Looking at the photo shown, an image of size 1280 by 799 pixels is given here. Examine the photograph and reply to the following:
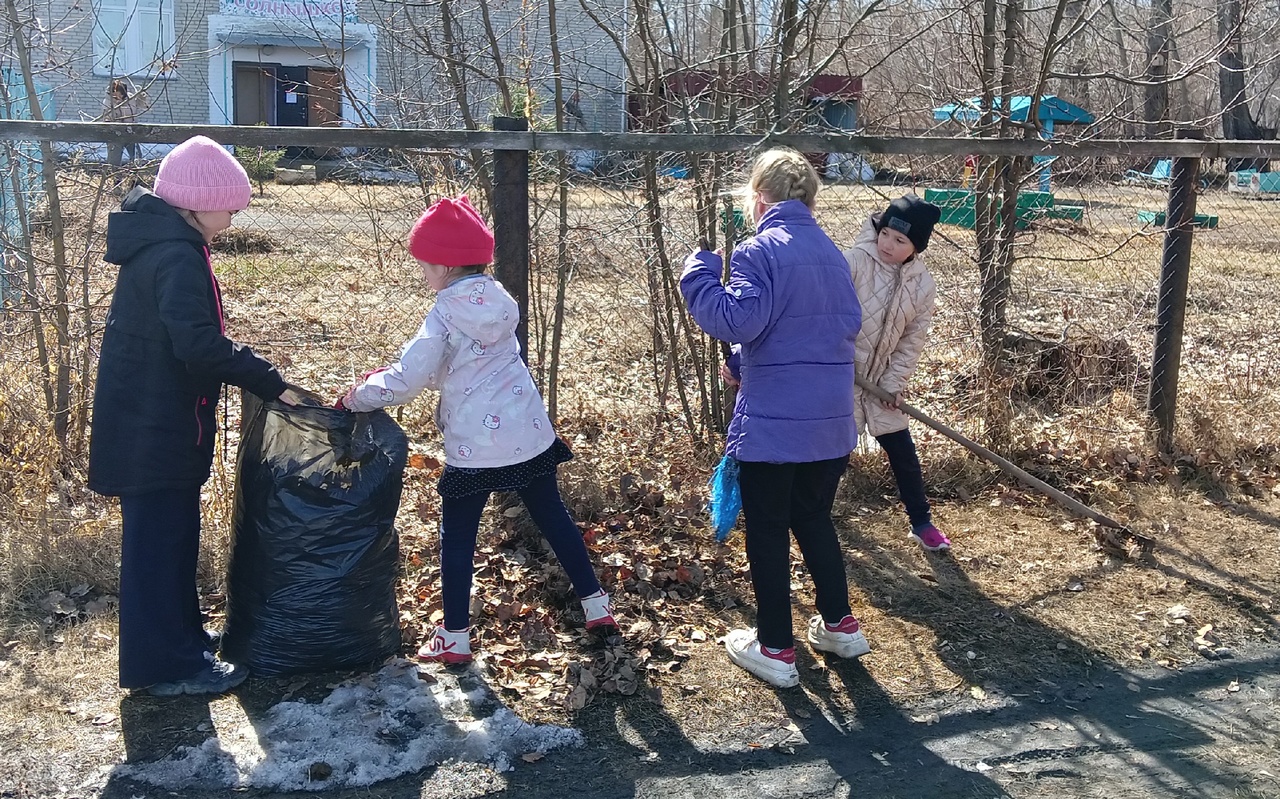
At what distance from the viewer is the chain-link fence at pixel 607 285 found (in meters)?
4.23

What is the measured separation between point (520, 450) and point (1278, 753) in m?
2.39

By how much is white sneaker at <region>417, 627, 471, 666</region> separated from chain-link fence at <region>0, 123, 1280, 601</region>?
1.12 m

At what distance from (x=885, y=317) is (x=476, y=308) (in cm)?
174

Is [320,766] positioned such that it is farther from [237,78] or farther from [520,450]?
[237,78]

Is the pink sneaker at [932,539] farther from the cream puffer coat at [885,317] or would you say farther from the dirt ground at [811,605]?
the cream puffer coat at [885,317]

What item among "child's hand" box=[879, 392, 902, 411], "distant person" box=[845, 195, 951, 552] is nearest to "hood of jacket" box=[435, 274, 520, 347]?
"distant person" box=[845, 195, 951, 552]

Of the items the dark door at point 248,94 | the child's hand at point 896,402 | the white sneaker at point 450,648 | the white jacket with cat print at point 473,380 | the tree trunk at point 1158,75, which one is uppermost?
the dark door at point 248,94

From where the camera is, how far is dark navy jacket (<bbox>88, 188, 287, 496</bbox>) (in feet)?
9.70

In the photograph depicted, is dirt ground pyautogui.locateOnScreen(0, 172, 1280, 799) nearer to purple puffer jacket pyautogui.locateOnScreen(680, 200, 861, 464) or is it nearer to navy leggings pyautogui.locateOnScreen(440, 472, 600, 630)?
navy leggings pyautogui.locateOnScreen(440, 472, 600, 630)

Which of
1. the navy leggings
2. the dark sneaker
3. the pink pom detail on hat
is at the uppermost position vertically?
the pink pom detail on hat

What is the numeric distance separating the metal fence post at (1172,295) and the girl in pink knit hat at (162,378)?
432 centimetres

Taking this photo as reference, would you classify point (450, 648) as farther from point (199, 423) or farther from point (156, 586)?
point (199, 423)

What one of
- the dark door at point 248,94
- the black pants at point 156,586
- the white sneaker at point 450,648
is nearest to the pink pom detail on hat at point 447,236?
the black pants at point 156,586

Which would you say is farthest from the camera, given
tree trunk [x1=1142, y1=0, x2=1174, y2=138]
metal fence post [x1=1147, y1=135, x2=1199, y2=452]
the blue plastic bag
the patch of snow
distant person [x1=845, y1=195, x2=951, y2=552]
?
tree trunk [x1=1142, y1=0, x2=1174, y2=138]
